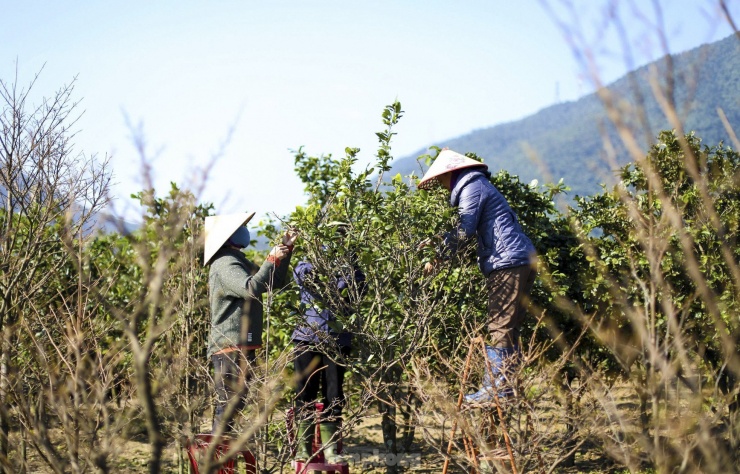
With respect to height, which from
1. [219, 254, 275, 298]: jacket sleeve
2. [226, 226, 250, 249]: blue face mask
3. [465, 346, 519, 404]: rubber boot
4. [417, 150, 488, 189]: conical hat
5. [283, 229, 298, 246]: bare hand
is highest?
[417, 150, 488, 189]: conical hat

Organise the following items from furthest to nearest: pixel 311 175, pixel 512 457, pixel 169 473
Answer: pixel 311 175 → pixel 169 473 → pixel 512 457

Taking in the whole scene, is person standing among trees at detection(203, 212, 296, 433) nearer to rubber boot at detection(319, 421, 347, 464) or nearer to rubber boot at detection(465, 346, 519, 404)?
rubber boot at detection(319, 421, 347, 464)

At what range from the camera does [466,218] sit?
434 cm

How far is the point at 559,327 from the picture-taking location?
5.59m

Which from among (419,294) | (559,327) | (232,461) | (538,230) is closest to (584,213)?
(538,230)

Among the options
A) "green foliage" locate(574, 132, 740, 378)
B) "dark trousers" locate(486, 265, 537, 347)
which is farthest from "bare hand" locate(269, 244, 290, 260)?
"green foliage" locate(574, 132, 740, 378)

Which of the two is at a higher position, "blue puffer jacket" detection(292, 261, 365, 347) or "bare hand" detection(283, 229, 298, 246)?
"bare hand" detection(283, 229, 298, 246)

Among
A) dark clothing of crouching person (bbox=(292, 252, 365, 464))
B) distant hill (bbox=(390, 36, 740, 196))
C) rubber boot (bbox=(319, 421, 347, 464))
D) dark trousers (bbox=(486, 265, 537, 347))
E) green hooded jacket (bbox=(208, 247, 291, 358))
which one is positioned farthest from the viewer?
rubber boot (bbox=(319, 421, 347, 464))

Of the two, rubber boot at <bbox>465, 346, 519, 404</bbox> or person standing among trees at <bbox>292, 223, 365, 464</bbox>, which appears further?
person standing among trees at <bbox>292, 223, 365, 464</bbox>

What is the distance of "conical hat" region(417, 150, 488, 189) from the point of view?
177 inches

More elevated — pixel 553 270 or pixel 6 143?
pixel 6 143

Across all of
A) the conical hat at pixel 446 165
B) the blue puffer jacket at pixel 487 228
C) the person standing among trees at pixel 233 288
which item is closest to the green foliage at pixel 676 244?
the blue puffer jacket at pixel 487 228

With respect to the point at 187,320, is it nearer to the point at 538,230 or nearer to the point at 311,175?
the point at 538,230

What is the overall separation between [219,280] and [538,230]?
7.82ft
